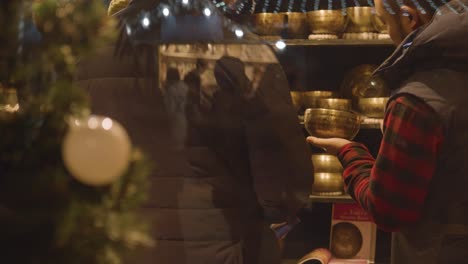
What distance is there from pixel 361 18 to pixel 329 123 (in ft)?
2.45

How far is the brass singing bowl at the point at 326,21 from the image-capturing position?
2643mm

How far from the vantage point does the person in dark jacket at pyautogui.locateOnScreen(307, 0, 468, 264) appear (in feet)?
4.41

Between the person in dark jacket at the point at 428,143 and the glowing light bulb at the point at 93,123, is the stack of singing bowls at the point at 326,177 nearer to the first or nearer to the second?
the person in dark jacket at the point at 428,143

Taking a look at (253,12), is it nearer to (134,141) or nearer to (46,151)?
(134,141)

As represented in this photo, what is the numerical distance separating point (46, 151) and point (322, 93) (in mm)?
2260

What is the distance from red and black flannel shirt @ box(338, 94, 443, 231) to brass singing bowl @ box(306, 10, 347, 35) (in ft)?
4.26

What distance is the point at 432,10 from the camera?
1.46m

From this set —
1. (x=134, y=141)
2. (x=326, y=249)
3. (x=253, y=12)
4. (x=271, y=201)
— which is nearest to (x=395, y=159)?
(x=271, y=201)

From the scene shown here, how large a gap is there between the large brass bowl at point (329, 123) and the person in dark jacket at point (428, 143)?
1.67ft

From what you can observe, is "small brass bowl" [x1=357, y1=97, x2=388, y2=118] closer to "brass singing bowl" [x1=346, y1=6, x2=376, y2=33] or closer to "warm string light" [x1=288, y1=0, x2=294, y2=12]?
"brass singing bowl" [x1=346, y1=6, x2=376, y2=33]

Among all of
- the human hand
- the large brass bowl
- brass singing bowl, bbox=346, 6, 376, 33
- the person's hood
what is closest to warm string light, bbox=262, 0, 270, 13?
brass singing bowl, bbox=346, 6, 376, 33

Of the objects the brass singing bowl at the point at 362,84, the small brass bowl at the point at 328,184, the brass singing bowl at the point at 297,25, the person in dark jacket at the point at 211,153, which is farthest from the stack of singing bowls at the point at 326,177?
the person in dark jacket at the point at 211,153

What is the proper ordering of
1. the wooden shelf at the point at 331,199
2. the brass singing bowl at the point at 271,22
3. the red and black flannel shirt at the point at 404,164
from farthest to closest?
1. the wooden shelf at the point at 331,199
2. the brass singing bowl at the point at 271,22
3. the red and black flannel shirt at the point at 404,164

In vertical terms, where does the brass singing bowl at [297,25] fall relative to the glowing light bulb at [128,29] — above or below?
below
